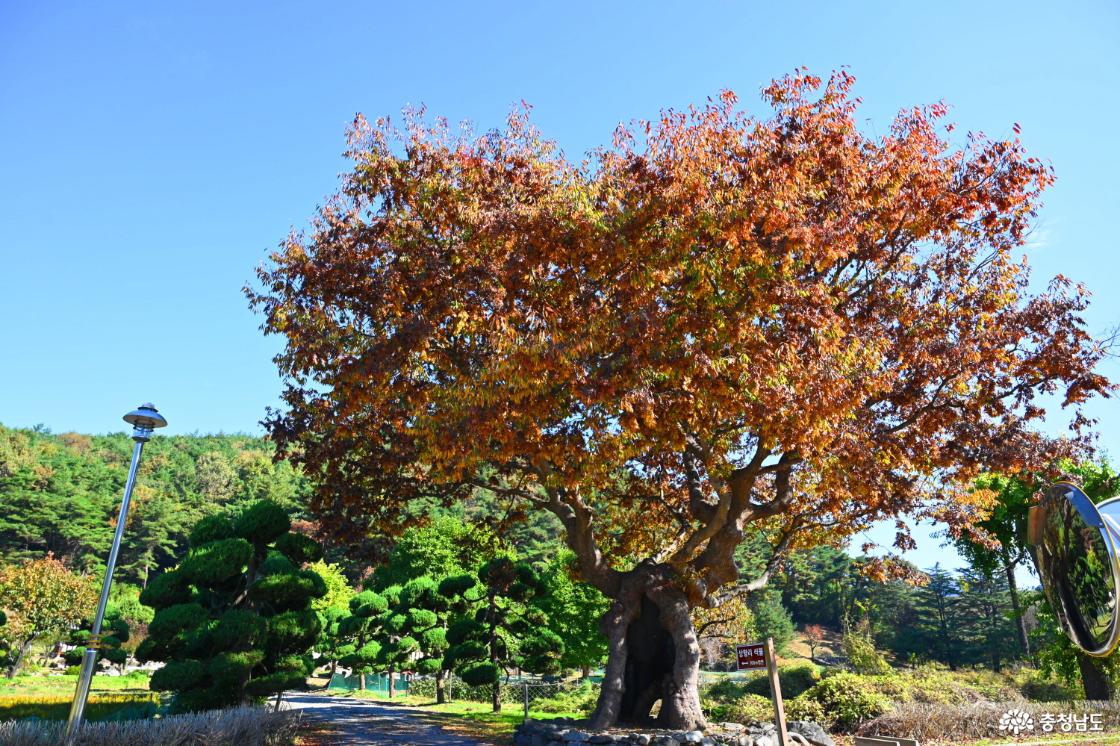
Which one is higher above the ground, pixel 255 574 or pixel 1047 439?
pixel 1047 439

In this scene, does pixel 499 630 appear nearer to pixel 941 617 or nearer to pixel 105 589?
pixel 105 589

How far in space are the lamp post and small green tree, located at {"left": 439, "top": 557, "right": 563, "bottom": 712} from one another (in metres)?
12.5

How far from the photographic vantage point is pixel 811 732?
12062mm

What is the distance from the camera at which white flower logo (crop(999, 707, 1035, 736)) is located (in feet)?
45.5

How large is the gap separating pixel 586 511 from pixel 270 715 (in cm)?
614

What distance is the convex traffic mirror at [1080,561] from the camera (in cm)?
195

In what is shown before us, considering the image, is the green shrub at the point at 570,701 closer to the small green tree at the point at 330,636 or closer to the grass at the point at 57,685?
the small green tree at the point at 330,636

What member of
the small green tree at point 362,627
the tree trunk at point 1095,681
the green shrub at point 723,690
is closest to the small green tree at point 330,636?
the small green tree at point 362,627

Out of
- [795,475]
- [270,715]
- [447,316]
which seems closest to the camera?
[447,316]

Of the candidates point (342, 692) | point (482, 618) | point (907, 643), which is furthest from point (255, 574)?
point (907, 643)

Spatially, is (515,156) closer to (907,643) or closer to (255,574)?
(255,574)

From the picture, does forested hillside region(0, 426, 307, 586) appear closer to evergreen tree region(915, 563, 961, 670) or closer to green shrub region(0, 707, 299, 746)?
green shrub region(0, 707, 299, 746)

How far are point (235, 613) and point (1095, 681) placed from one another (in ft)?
72.8

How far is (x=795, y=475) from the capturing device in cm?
1502
